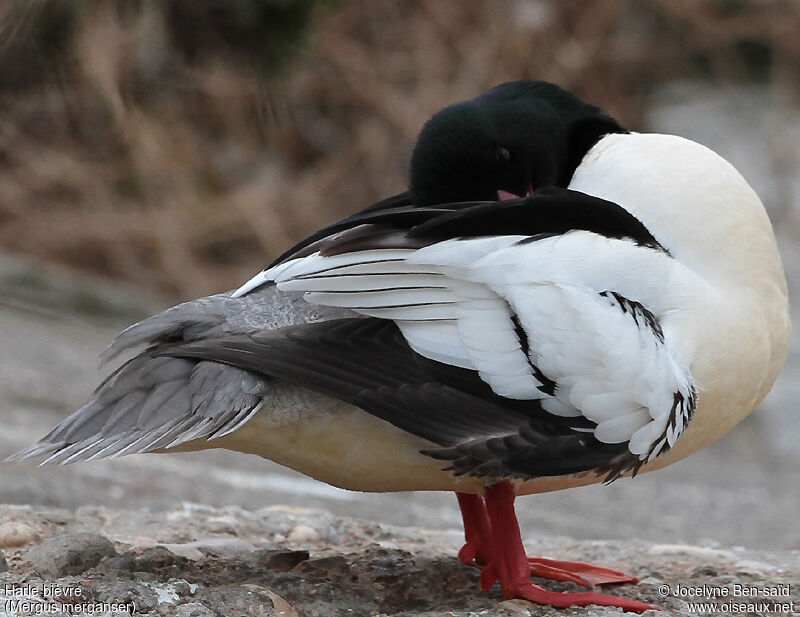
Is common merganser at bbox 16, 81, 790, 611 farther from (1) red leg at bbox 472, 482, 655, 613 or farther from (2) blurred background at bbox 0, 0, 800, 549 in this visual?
(2) blurred background at bbox 0, 0, 800, 549

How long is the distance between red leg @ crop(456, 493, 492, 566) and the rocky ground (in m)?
0.03

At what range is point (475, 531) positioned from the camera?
2.82 metres

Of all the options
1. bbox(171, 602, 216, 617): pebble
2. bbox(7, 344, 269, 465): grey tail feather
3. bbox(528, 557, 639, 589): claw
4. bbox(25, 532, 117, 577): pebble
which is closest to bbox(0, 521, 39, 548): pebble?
bbox(25, 532, 117, 577): pebble

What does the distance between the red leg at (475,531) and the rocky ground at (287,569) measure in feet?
0.11

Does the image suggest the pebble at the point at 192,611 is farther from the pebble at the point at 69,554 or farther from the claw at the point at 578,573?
the claw at the point at 578,573

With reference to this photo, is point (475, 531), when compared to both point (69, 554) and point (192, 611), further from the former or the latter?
point (69, 554)

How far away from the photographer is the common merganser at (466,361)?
2230mm

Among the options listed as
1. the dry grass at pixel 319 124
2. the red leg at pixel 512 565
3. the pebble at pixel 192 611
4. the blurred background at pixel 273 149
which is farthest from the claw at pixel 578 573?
the dry grass at pixel 319 124

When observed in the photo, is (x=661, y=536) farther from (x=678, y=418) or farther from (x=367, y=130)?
(x=367, y=130)

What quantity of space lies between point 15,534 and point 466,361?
1280 millimetres

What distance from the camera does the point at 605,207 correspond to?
242cm

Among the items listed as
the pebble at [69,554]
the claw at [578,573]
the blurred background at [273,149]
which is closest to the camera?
the pebble at [69,554]

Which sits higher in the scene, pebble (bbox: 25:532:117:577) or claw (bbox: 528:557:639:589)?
pebble (bbox: 25:532:117:577)

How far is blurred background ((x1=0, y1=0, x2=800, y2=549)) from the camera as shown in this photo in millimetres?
3951
